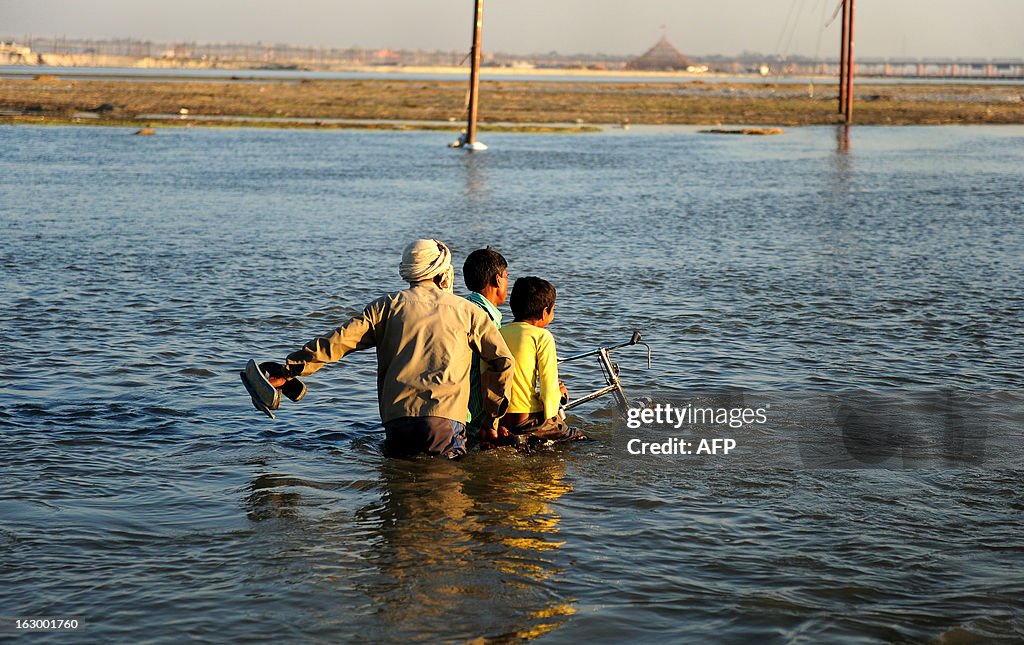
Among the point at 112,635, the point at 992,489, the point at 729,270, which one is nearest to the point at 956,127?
the point at 729,270

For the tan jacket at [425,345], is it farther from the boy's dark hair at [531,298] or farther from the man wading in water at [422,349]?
the boy's dark hair at [531,298]

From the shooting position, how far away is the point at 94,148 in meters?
42.5

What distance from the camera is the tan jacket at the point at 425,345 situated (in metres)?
7.56

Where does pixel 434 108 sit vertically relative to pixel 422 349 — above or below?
above

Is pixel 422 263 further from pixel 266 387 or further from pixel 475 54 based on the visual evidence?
pixel 475 54

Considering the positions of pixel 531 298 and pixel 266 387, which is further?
pixel 531 298

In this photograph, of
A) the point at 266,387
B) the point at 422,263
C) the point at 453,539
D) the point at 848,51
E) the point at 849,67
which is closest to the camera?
the point at 453,539

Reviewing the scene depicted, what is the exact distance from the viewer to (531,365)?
318 inches

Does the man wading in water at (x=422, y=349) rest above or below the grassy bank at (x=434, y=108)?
below

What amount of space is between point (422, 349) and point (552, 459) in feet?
4.79

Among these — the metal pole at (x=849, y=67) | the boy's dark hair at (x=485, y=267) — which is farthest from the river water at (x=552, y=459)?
the metal pole at (x=849, y=67)

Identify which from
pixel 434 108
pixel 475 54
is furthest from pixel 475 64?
pixel 434 108

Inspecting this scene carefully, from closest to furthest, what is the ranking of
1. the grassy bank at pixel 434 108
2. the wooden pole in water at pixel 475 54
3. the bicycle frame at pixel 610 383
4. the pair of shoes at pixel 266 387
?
1. the pair of shoes at pixel 266 387
2. the bicycle frame at pixel 610 383
3. the wooden pole in water at pixel 475 54
4. the grassy bank at pixel 434 108

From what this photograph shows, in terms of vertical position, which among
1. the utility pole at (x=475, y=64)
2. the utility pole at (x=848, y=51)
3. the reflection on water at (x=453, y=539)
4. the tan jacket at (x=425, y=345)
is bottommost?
the reflection on water at (x=453, y=539)
